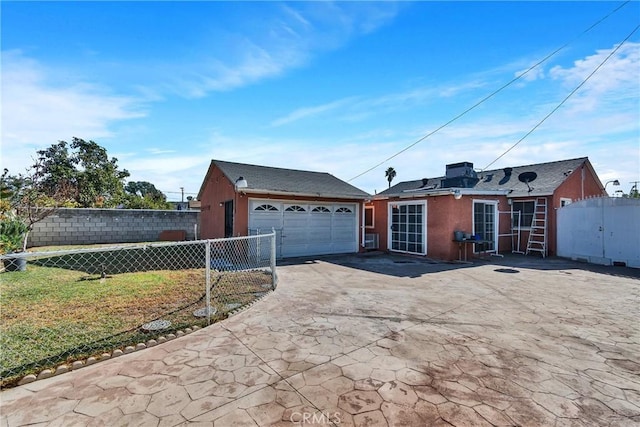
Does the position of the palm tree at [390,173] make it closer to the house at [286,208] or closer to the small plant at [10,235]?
the house at [286,208]

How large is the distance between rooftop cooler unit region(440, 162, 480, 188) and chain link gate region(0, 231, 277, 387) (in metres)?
11.2

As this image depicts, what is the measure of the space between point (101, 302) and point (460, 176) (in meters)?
15.8

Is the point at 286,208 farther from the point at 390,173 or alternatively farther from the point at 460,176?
the point at 390,173

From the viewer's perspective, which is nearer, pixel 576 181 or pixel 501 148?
pixel 576 181

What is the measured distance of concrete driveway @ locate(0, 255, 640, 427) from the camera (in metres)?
2.54

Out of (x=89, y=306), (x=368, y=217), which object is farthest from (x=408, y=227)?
(x=89, y=306)

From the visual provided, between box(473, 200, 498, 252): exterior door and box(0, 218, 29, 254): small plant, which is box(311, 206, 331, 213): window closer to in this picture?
box(473, 200, 498, 252): exterior door

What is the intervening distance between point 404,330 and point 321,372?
1.78 m

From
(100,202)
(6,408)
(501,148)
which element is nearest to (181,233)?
(100,202)

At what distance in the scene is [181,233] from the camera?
19.9 meters

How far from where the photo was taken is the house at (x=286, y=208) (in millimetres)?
11383

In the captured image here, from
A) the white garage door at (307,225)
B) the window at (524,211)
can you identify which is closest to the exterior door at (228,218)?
the white garage door at (307,225)

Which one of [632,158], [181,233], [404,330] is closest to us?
[404,330]

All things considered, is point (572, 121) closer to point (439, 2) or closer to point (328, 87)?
point (439, 2)
